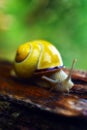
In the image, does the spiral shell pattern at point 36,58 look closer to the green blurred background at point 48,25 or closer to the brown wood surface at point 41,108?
the brown wood surface at point 41,108

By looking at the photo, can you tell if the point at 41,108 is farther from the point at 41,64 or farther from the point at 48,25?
the point at 48,25

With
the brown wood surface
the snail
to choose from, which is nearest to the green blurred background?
the snail

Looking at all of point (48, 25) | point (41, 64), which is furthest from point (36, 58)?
point (48, 25)

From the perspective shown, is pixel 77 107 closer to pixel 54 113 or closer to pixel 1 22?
pixel 54 113

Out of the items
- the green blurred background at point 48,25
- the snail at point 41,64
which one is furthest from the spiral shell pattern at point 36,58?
the green blurred background at point 48,25

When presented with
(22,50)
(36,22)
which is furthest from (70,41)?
(22,50)
